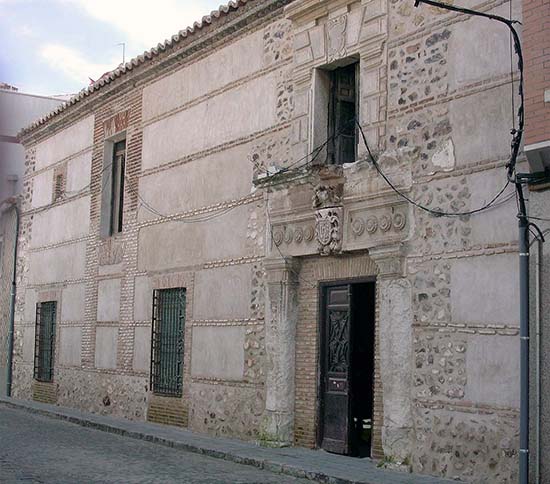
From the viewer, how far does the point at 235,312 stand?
12758 mm

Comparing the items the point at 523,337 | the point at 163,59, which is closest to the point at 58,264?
the point at 163,59

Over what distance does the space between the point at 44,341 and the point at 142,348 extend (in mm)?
5497

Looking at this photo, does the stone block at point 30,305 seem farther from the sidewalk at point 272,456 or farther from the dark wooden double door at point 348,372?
the dark wooden double door at point 348,372

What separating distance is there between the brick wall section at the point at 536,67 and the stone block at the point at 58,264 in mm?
12190

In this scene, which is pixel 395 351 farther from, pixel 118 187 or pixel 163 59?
pixel 118 187

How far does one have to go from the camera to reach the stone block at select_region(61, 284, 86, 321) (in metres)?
17.8

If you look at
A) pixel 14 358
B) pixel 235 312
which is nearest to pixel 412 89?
pixel 235 312

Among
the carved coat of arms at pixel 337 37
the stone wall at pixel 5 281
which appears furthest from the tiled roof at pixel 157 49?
the stone wall at pixel 5 281

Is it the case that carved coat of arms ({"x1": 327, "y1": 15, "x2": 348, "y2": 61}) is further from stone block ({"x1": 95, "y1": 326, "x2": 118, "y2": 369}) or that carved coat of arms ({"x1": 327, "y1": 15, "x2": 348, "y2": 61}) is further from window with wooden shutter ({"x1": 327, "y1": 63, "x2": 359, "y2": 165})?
stone block ({"x1": 95, "y1": 326, "x2": 118, "y2": 369})

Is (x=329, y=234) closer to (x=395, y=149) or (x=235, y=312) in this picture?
(x=395, y=149)

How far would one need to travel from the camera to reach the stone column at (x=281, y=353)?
445 inches

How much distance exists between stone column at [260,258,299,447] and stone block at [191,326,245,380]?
0.94 m

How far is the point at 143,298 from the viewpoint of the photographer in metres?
15.3

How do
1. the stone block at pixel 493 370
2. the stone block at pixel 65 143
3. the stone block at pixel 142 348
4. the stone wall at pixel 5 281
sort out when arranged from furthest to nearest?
the stone wall at pixel 5 281, the stone block at pixel 65 143, the stone block at pixel 142 348, the stone block at pixel 493 370
